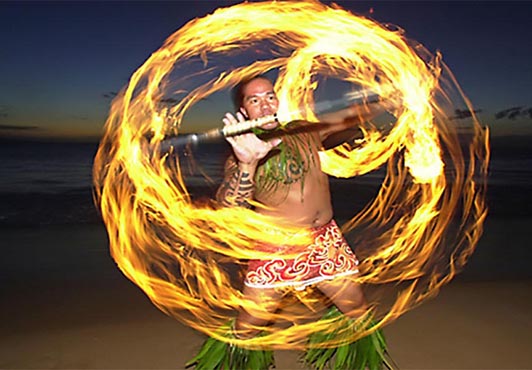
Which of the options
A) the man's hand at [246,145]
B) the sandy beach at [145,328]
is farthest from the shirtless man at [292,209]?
the sandy beach at [145,328]

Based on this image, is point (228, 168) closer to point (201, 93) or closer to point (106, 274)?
point (201, 93)

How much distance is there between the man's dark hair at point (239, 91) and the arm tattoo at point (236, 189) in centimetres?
38

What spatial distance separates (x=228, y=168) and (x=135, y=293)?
2.57 m

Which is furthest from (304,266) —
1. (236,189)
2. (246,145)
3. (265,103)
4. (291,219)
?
(265,103)

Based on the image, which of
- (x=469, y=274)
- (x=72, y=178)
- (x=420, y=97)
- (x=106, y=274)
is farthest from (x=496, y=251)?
(x=72, y=178)

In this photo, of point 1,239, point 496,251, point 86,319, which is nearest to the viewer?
point 86,319

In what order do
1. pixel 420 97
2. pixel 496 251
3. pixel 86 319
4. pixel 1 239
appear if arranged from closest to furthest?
pixel 420 97
pixel 86 319
pixel 496 251
pixel 1 239

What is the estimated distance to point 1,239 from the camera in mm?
7531

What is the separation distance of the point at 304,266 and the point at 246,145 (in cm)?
78

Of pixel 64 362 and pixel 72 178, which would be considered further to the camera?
pixel 72 178

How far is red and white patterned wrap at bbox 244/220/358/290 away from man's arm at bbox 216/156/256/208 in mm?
348

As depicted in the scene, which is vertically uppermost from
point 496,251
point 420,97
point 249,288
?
point 420,97

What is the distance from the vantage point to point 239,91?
2.83 meters

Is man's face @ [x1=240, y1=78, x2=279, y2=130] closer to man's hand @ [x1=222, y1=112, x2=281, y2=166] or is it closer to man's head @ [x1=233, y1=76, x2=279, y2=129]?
man's head @ [x1=233, y1=76, x2=279, y2=129]
